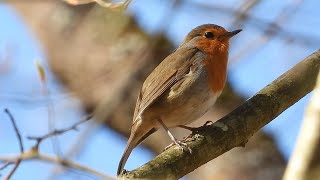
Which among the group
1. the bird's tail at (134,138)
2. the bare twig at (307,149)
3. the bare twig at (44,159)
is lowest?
the bare twig at (307,149)

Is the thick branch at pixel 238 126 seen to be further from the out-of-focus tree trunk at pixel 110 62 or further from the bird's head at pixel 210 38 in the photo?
the out-of-focus tree trunk at pixel 110 62

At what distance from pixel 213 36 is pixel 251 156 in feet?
3.04

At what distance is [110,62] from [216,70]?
140 cm

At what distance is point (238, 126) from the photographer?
10.9 feet

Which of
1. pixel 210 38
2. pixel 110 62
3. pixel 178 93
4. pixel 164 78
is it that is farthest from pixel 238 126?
pixel 110 62

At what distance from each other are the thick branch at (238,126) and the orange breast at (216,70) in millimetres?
623

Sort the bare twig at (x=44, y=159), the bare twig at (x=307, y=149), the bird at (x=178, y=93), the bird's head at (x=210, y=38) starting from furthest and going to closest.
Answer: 1. the bird's head at (x=210, y=38)
2. the bird at (x=178, y=93)
3. the bare twig at (x=44, y=159)
4. the bare twig at (x=307, y=149)

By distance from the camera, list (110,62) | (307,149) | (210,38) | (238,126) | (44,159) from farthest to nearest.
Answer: (110,62)
(210,38)
(238,126)
(44,159)
(307,149)

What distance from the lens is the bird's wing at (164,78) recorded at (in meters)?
4.12

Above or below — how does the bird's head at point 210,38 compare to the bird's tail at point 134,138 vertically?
above

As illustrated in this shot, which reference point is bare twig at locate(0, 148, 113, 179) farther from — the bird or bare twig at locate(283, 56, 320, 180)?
the bird

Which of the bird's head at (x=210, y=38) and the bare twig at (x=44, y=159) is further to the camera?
the bird's head at (x=210, y=38)

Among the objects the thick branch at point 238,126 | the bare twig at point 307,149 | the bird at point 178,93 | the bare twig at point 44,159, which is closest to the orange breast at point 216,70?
the bird at point 178,93

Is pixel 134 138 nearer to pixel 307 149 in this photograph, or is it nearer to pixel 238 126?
pixel 238 126
